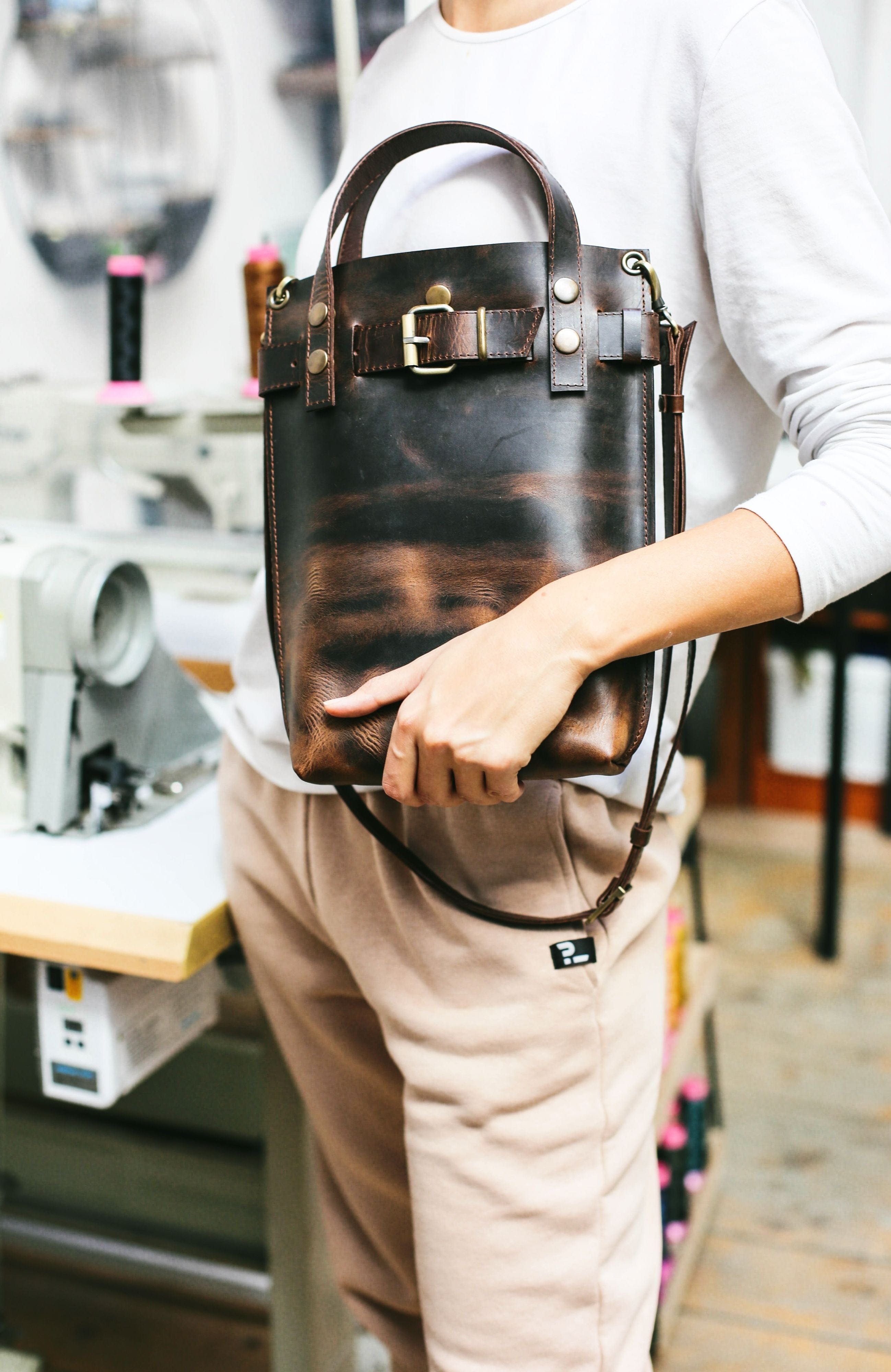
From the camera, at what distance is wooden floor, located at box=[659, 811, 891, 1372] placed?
5.34 feet

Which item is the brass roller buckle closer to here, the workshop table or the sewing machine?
the workshop table

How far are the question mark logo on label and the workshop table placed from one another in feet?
1.08

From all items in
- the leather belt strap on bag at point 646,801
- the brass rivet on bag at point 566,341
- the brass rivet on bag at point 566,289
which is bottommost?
the leather belt strap on bag at point 646,801

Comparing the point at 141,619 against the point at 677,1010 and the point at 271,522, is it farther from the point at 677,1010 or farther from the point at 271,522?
the point at 677,1010

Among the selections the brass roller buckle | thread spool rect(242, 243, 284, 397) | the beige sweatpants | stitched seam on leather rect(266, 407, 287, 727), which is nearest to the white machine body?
the beige sweatpants

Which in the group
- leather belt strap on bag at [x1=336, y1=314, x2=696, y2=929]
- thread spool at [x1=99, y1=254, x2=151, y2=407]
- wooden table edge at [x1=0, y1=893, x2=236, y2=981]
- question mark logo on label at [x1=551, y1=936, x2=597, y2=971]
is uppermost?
thread spool at [x1=99, y1=254, x2=151, y2=407]

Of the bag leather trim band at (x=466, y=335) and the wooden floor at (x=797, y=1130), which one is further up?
the bag leather trim band at (x=466, y=335)

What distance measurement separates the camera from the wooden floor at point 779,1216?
1614 millimetres

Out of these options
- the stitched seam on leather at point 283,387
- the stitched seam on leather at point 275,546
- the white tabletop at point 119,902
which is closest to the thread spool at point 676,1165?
the white tabletop at point 119,902

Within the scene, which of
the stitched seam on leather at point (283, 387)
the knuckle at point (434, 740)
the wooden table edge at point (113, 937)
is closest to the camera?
the knuckle at point (434, 740)

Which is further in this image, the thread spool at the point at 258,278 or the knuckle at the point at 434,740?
the thread spool at the point at 258,278

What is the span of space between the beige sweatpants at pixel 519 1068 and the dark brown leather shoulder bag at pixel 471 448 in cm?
12

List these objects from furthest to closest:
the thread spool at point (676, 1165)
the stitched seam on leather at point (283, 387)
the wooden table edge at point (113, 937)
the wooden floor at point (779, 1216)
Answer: the wooden floor at point (779, 1216), the thread spool at point (676, 1165), the wooden table edge at point (113, 937), the stitched seam on leather at point (283, 387)

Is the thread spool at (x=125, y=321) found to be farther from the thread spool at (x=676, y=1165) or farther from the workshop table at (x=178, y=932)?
the thread spool at (x=676, y=1165)
